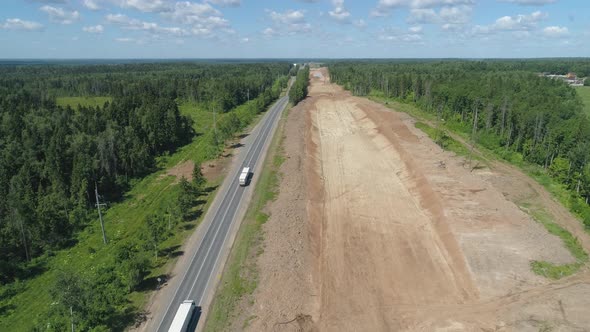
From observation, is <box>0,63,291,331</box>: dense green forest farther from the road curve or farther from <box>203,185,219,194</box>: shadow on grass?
the road curve

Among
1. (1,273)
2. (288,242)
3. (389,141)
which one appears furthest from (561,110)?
(1,273)

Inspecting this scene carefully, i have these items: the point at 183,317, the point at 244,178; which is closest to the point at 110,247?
the point at 244,178

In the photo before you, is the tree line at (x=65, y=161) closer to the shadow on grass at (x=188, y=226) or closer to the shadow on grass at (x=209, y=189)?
the shadow on grass at (x=188, y=226)

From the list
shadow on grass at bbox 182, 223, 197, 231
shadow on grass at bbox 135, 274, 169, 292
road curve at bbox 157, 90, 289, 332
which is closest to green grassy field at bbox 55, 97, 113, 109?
road curve at bbox 157, 90, 289, 332

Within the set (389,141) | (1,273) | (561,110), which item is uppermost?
(561,110)

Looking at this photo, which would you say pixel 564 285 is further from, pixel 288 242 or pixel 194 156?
pixel 194 156

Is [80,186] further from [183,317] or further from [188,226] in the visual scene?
[183,317]

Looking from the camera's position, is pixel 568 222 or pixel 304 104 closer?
pixel 568 222

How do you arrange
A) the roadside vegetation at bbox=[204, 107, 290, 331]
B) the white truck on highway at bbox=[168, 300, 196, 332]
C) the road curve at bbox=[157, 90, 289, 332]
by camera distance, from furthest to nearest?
the road curve at bbox=[157, 90, 289, 332] < the roadside vegetation at bbox=[204, 107, 290, 331] < the white truck on highway at bbox=[168, 300, 196, 332]
